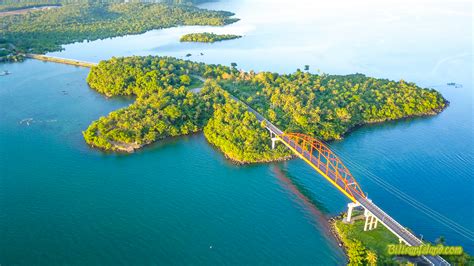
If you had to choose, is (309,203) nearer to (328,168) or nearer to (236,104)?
(328,168)

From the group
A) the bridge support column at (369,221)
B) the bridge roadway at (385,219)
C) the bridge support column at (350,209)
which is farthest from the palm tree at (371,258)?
the bridge support column at (350,209)

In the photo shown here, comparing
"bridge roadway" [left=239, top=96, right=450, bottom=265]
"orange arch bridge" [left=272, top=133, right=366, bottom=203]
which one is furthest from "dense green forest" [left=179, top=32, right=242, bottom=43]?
"bridge roadway" [left=239, top=96, right=450, bottom=265]

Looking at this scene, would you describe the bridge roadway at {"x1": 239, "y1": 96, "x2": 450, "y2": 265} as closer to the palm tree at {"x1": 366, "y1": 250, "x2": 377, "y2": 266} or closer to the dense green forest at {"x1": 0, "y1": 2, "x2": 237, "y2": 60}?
the palm tree at {"x1": 366, "y1": 250, "x2": 377, "y2": 266}

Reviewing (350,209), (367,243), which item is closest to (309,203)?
(350,209)

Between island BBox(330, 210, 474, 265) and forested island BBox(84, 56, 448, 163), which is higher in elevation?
forested island BBox(84, 56, 448, 163)

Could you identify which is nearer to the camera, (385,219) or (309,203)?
(385,219)

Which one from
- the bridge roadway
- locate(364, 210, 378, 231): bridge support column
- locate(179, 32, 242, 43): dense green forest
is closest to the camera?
the bridge roadway
